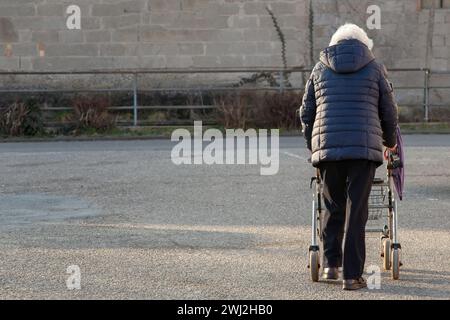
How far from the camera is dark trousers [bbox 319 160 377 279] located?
752 cm

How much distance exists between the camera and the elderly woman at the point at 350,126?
7477 mm

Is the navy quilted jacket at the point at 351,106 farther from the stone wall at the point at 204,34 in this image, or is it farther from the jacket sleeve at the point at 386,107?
the stone wall at the point at 204,34

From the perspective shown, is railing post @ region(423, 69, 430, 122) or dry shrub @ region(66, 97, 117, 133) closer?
dry shrub @ region(66, 97, 117, 133)

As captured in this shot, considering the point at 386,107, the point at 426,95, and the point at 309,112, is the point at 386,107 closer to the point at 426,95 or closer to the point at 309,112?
the point at 309,112

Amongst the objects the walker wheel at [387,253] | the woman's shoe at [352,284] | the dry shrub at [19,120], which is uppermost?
the dry shrub at [19,120]

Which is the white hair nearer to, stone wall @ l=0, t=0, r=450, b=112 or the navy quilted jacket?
the navy quilted jacket

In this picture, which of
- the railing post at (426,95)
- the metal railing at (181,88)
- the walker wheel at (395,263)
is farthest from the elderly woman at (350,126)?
the railing post at (426,95)

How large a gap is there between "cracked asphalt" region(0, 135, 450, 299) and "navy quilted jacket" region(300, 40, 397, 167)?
1.00 meters

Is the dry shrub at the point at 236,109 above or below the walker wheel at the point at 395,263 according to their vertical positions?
above

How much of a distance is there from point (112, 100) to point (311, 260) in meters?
16.8

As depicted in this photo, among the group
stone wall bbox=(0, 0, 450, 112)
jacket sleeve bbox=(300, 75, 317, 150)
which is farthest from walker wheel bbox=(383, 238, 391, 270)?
stone wall bbox=(0, 0, 450, 112)

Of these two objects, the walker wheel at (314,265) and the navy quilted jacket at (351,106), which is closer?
the navy quilted jacket at (351,106)

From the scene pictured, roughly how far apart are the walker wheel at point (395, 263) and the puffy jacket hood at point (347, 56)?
1377 millimetres
